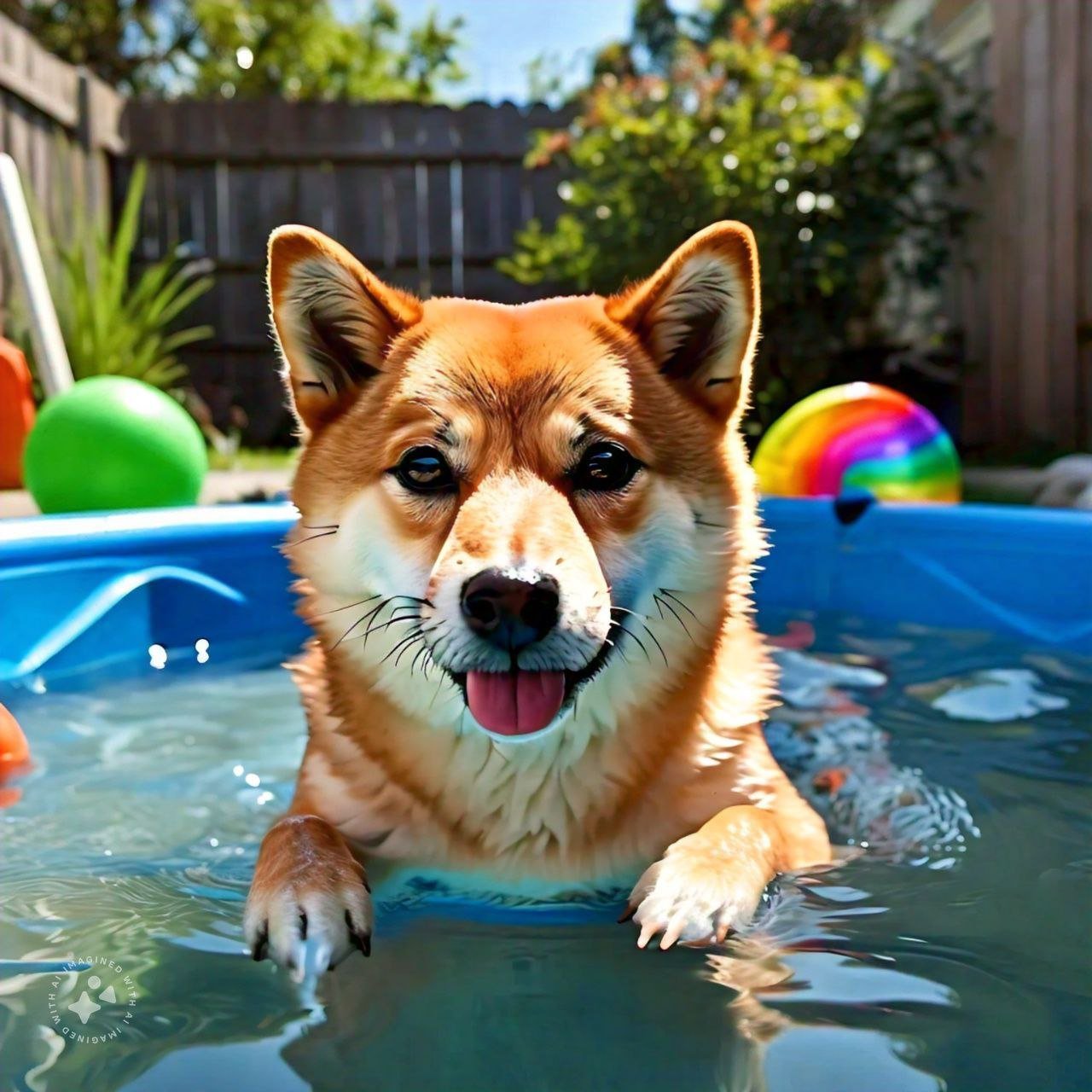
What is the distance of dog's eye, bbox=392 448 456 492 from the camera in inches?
76.4

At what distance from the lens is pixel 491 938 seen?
1.82 meters

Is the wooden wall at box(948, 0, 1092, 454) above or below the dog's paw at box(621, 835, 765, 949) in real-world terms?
above

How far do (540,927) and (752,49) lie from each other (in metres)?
6.75

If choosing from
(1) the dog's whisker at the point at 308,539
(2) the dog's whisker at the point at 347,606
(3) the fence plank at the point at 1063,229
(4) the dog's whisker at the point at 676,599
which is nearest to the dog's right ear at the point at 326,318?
(1) the dog's whisker at the point at 308,539

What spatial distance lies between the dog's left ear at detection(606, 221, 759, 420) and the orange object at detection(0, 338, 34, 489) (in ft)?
15.3

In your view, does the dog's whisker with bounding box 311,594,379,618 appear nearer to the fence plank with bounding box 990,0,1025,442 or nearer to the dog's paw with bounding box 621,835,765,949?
the dog's paw with bounding box 621,835,765,949

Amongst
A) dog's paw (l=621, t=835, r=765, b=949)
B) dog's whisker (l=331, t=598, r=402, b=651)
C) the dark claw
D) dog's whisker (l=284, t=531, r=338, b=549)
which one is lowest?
the dark claw

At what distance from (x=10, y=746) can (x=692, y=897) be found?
173 cm

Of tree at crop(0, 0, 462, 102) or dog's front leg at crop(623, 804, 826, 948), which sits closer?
dog's front leg at crop(623, 804, 826, 948)

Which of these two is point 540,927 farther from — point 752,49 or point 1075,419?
point 752,49

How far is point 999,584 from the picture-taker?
412 cm

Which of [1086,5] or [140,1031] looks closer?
[140,1031]

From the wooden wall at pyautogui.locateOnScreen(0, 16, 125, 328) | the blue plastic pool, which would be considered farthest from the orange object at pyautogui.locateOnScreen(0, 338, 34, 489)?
the blue plastic pool

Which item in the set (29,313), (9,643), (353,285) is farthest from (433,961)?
(29,313)
